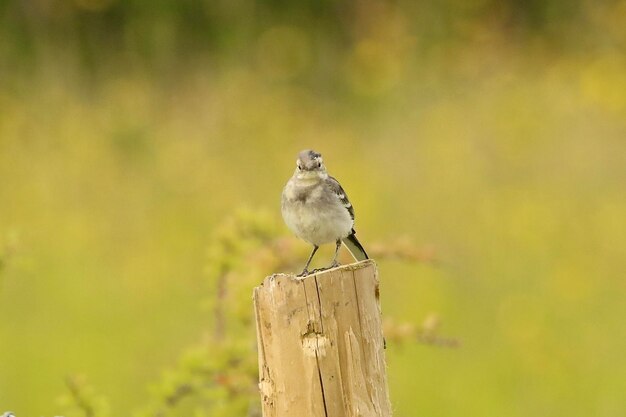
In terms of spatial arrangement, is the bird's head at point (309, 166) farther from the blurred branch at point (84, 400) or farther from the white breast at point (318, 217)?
the blurred branch at point (84, 400)

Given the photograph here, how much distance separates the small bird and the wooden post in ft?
4.02

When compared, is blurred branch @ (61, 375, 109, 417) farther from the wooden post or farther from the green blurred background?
the wooden post

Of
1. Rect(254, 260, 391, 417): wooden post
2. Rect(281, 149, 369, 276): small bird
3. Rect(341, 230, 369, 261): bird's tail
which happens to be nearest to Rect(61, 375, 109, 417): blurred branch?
Rect(281, 149, 369, 276): small bird

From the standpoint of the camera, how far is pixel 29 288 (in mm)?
9461

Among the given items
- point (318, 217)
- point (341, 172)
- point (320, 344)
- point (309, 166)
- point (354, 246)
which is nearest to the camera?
point (320, 344)

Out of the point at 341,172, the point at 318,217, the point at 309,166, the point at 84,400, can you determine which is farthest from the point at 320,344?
the point at 341,172

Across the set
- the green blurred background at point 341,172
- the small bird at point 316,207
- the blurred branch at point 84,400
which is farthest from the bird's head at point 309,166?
the blurred branch at point 84,400

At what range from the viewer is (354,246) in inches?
230

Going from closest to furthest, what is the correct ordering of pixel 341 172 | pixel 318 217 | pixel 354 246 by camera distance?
1. pixel 318 217
2. pixel 354 246
3. pixel 341 172

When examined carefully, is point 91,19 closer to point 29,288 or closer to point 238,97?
point 238,97

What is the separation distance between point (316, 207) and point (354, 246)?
0.34m

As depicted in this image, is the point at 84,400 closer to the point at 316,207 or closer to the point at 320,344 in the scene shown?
the point at 316,207

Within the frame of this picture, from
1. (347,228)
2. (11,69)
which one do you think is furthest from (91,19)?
(347,228)

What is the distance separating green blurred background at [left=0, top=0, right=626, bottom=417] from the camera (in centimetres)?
870
